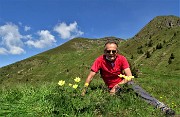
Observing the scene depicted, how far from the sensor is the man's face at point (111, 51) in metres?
9.83

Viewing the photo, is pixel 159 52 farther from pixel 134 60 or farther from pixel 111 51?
pixel 111 51

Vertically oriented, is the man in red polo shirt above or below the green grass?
above

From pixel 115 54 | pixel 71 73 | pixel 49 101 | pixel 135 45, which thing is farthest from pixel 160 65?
pixel 49 101

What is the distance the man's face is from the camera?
9.83 meters

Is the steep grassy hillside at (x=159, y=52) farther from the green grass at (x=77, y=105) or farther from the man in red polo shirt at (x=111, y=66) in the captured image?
the green grass at (x=77, y=105)

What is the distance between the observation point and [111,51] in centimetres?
986

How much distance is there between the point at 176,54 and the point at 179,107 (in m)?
23.9

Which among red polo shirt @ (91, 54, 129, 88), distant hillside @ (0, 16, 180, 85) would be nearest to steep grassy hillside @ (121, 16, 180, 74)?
distant hillside @ (0, 16, 180, 85)

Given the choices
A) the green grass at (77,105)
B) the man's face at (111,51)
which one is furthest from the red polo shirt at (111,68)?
the green grass at (77,105)

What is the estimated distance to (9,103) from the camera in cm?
834

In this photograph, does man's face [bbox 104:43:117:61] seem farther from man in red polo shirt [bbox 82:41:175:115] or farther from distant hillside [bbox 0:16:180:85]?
distant hillside [bbox 0:16:180:85]

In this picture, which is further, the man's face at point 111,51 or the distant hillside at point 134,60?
the distant hillside at point 134,60

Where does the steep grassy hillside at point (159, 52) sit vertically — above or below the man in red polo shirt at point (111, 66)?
above

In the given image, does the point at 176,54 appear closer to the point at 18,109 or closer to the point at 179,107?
the point at 179,107
